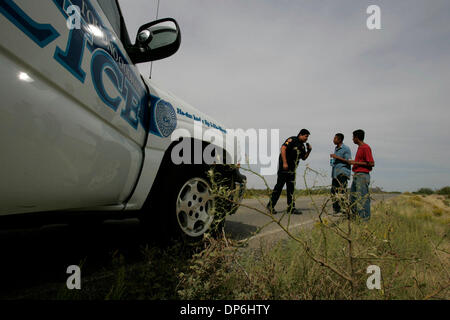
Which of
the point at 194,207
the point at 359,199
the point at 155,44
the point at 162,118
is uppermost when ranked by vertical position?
the point at 155,44

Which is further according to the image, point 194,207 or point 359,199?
point 194,207

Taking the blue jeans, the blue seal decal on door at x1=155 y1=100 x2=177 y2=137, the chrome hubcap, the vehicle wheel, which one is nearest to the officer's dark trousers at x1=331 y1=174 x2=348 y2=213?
the blue jeans

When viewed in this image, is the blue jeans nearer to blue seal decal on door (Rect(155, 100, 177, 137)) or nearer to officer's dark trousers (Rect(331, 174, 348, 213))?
officer's dark trousers (Rect(331, 174, 348, 213))

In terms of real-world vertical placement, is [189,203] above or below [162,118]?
below

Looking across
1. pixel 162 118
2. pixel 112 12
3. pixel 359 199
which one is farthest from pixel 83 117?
pixel 359 199

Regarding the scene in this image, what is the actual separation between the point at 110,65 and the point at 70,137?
546mm

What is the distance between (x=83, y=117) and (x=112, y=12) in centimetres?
102

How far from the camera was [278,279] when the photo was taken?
125cm

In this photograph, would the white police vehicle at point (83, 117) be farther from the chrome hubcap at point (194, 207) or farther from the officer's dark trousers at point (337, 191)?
the officer's dark trousers at point (337, 191)

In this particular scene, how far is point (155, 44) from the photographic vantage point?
61.3 inches

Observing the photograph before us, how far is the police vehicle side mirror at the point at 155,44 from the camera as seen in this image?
151 centimetres

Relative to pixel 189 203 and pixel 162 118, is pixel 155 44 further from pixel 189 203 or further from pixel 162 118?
pixel 189 203
